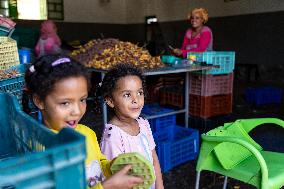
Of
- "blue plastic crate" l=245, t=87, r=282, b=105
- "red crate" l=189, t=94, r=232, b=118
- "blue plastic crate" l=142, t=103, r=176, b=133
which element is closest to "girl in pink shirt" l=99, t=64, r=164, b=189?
"blue plastic crate" l=142, t=103, r=176, b=133

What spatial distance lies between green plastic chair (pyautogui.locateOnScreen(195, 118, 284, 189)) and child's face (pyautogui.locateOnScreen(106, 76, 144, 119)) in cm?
41

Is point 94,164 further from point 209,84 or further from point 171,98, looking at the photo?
point 171,98

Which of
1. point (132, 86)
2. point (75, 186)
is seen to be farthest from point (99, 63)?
point (75, 186)

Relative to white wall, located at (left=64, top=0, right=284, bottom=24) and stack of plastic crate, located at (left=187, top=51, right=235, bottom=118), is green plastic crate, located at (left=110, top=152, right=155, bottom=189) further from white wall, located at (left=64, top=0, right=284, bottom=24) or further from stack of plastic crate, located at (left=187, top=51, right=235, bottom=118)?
white wall, located at (left=64, top=0, right=284, bottom=24)

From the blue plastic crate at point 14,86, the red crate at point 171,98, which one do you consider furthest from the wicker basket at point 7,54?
the red crate at point 171,98

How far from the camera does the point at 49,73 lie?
40.8 inches

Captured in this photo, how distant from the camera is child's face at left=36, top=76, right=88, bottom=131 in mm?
991

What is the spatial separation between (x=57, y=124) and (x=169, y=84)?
3592 millimetres

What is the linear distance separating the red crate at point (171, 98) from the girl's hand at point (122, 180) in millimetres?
3446

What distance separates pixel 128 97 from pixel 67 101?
0.63m

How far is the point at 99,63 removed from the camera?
140 inches

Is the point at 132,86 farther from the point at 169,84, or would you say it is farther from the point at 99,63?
the point at 169,84

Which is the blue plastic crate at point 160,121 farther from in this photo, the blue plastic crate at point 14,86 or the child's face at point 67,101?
the child's face at point 67,101

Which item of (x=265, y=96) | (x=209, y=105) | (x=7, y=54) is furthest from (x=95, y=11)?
(x=7, y=54)
